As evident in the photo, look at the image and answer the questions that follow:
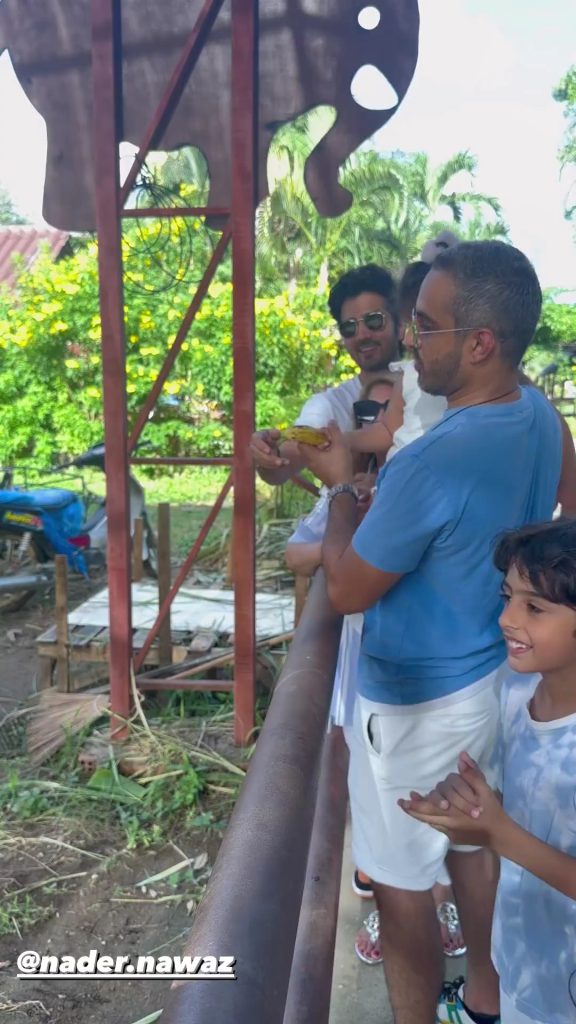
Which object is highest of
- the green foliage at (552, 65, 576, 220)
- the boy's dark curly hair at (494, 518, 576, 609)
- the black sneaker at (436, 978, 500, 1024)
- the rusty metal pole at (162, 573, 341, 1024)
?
the green foliage at (552, 65, 576, 220)

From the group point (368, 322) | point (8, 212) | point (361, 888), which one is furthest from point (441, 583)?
point (8, 212)

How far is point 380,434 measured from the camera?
1727 mm

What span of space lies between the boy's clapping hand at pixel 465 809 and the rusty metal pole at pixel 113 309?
8.41 ft

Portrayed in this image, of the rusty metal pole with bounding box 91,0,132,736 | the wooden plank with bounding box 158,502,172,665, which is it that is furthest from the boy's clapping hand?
the wooden plank with bounding box 158,502,172,665

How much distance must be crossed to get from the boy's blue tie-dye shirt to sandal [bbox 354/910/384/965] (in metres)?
0.74

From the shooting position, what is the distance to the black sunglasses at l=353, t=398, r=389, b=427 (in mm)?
1950

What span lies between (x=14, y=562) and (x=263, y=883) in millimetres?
6533

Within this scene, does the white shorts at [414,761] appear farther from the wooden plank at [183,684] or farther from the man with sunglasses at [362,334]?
the wooden plank at [183,684]

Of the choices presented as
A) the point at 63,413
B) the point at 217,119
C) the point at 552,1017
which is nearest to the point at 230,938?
the point at 552,1017

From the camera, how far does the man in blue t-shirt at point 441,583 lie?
46.8 inches

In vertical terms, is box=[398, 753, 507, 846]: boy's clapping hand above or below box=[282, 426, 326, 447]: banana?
below

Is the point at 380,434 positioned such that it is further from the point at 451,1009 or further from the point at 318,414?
the point at 451,1009

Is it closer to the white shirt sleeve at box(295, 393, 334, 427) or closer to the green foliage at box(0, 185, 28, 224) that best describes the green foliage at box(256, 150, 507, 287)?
the white shirt sleeve at box(295, 393, 334, 427)

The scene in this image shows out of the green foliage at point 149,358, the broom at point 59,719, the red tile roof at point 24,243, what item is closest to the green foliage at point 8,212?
the red tile roof at point 24,243
